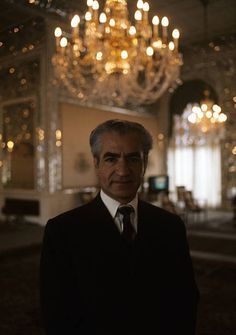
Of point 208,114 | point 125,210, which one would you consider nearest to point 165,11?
point 208,114

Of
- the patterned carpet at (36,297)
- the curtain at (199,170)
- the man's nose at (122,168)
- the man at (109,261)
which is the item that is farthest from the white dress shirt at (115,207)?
the curtain at (199,170)

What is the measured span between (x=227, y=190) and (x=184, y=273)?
1017 cm

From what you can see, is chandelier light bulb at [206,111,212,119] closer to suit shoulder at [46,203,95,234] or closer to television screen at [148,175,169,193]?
television screen at [148,175,169,193]

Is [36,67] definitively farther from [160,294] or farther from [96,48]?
[160,294]

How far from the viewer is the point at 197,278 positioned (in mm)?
5023

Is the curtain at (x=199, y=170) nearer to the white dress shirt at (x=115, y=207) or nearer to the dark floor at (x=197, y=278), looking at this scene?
the dark floor at (x=197, y=278)

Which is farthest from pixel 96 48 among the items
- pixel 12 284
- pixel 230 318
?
pixel 230 318

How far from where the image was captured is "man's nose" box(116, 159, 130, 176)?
139 cm

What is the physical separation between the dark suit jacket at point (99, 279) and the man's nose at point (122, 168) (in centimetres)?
18

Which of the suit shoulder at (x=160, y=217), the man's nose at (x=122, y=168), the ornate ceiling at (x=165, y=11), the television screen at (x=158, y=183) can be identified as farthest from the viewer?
the television screen at (x=158, y=183)

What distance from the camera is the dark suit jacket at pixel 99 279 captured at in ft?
4.56

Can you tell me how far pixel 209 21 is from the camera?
9164 mm

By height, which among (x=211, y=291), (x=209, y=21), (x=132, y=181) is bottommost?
(x=211, y=291)

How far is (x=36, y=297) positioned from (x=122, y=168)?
3355 mm
